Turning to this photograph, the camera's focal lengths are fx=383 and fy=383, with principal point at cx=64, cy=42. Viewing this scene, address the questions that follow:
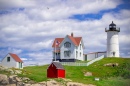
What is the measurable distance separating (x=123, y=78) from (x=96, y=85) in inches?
249

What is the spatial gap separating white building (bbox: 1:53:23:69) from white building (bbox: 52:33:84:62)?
30.6 feet

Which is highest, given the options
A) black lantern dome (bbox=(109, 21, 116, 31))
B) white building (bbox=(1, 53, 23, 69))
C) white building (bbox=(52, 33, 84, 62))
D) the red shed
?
black lantern dome (bbox=(109, 21, 116, 31))

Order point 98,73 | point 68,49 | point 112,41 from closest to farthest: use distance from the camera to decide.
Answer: point 98,73, point 68,49, point 112,41

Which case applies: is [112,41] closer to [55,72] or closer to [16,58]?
[16,58]

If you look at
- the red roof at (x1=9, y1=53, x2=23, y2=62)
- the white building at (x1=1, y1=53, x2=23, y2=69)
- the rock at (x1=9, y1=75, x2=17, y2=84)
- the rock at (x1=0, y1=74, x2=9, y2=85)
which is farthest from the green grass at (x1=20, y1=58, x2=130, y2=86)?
the rock at (x1=0, y1=74, x2=9, y2=85)

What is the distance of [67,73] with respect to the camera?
42312mm

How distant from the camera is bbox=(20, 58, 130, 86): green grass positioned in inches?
1491

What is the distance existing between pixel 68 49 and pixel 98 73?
10.2 meters

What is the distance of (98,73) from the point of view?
146 ft

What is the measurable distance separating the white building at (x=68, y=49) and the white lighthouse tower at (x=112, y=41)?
4293 mm

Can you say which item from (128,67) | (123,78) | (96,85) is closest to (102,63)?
(128,67)

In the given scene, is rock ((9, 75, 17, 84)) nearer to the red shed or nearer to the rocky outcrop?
the rocky outcrop

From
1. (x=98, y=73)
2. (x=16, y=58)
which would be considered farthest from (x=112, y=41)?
(x=16, y=58)

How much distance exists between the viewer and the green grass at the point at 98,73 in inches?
1491
